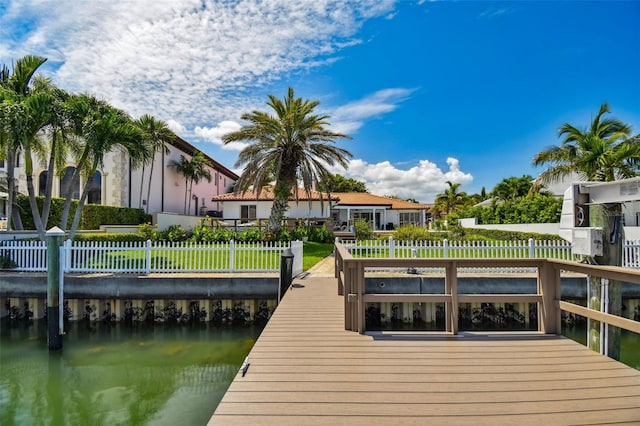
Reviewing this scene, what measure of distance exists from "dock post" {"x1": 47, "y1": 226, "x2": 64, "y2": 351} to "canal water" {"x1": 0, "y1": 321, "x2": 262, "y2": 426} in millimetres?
354

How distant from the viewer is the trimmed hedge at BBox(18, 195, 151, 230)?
51.8ft

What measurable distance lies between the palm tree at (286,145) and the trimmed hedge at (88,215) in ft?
24.9

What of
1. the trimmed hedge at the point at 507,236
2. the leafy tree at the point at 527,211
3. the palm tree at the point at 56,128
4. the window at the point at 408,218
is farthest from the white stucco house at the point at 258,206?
the palm tree at the point at 56,128

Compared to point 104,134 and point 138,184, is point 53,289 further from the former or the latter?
point 138,184

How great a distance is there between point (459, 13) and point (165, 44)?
8.59m

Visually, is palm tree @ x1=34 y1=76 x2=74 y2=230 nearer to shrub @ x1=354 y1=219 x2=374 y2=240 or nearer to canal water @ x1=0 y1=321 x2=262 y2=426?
canal water @ x1=0 y1=321 x2=262 y2=426

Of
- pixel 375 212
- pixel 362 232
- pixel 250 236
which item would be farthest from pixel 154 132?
pixel 375 212

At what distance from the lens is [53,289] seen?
24.2 feet

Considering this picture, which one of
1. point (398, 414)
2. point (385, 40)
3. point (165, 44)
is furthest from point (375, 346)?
point (385, 40)

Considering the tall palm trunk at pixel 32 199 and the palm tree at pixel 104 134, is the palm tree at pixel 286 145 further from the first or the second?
the tall palm trunk at pixel 32 199

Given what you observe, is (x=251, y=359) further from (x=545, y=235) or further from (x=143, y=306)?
(x=545, y=235)

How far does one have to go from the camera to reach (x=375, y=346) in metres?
4.38

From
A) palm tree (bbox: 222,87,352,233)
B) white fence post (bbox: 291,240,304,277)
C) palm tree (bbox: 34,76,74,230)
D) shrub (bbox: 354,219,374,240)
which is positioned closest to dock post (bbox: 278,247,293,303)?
white fence post (bbox: 291,240,304,277)

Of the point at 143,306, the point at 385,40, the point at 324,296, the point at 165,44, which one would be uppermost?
the point at 385,40
